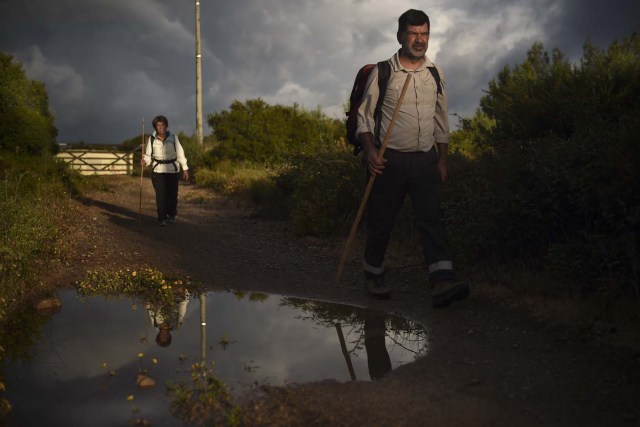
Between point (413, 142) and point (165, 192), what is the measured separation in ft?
23.5

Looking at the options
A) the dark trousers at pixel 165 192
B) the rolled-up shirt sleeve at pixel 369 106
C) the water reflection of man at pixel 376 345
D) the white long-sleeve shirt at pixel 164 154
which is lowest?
the water reflection of man at pixel 376 345

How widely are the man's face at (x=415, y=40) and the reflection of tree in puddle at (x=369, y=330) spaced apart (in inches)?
91.2

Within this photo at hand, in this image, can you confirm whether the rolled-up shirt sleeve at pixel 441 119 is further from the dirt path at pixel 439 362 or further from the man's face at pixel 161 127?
the man's face at pixel 161 127

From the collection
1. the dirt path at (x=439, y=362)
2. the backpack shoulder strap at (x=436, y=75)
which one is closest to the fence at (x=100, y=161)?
the dirt path at (x=439, y=362)

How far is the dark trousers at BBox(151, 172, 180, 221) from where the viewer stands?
1167cm

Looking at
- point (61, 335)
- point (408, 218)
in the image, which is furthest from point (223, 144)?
point (61, 335)

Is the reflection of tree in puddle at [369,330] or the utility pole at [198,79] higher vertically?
the utility pole at [198,79]

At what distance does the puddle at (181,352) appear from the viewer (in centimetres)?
367

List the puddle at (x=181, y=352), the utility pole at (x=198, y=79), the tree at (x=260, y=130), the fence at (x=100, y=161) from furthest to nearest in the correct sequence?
the fence at (x=100, y=161), the utility pole at (x=198, y=79), the tree at (x=260, y=130), the puddle at (x=181, y=352)

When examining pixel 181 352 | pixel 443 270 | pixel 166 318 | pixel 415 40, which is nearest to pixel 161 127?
pixel 166 318

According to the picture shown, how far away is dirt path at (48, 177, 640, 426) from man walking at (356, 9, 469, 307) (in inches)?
20.2

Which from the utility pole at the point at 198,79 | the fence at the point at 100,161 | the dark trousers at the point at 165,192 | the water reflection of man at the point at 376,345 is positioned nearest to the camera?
the water reflection of man at the point at 376,345

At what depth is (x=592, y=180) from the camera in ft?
17.2

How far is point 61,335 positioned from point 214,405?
7.19 ft
